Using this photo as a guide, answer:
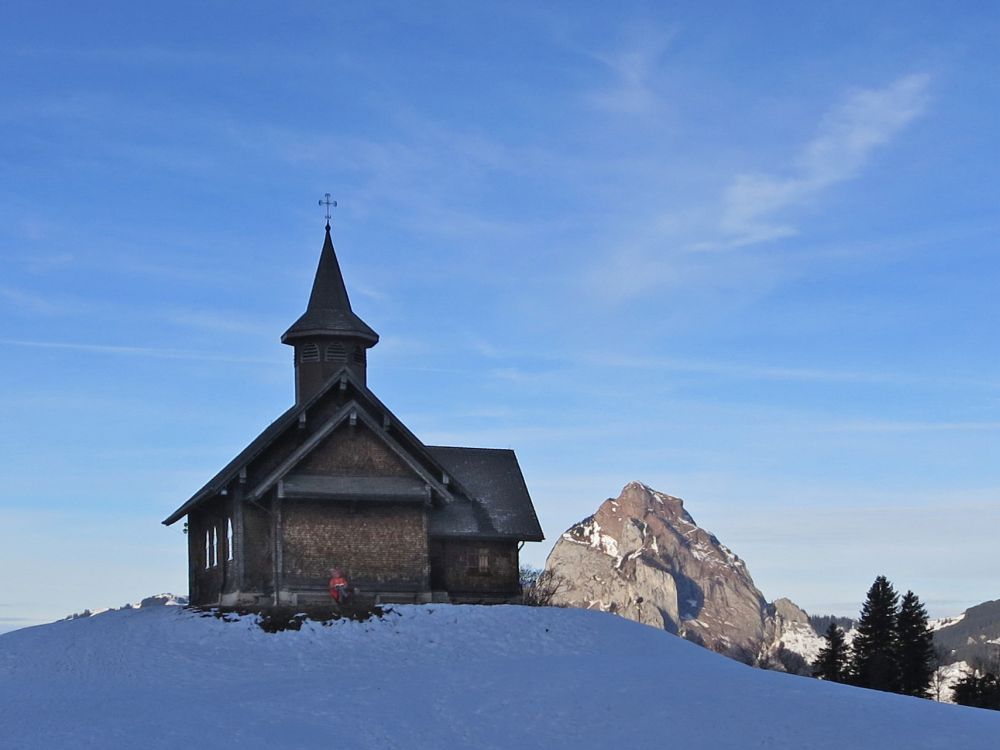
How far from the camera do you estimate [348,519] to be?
4831 centimetres

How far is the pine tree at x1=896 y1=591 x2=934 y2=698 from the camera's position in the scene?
72.4 metres

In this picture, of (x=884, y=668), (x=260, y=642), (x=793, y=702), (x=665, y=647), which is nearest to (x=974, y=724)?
(x=793, y=702)

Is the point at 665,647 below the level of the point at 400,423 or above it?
below

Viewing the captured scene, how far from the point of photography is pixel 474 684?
3841cm

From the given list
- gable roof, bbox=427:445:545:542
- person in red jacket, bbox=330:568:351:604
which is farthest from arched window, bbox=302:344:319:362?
person in red jacket, bbox=330:568:351:604

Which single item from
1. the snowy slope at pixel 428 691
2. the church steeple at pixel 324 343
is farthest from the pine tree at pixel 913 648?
the church steeple at pixel 324 343

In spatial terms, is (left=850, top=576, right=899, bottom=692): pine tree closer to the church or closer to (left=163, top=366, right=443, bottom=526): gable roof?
the church

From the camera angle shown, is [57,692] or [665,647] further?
[665,647]

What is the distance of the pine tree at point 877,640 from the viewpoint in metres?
72.3

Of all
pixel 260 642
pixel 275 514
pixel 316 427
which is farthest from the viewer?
pixel 316 427

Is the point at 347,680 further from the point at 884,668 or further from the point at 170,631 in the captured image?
the point at 884,668

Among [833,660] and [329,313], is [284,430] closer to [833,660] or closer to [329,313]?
[329,313]

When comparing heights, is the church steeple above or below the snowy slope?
above

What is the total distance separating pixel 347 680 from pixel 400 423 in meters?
13.1
